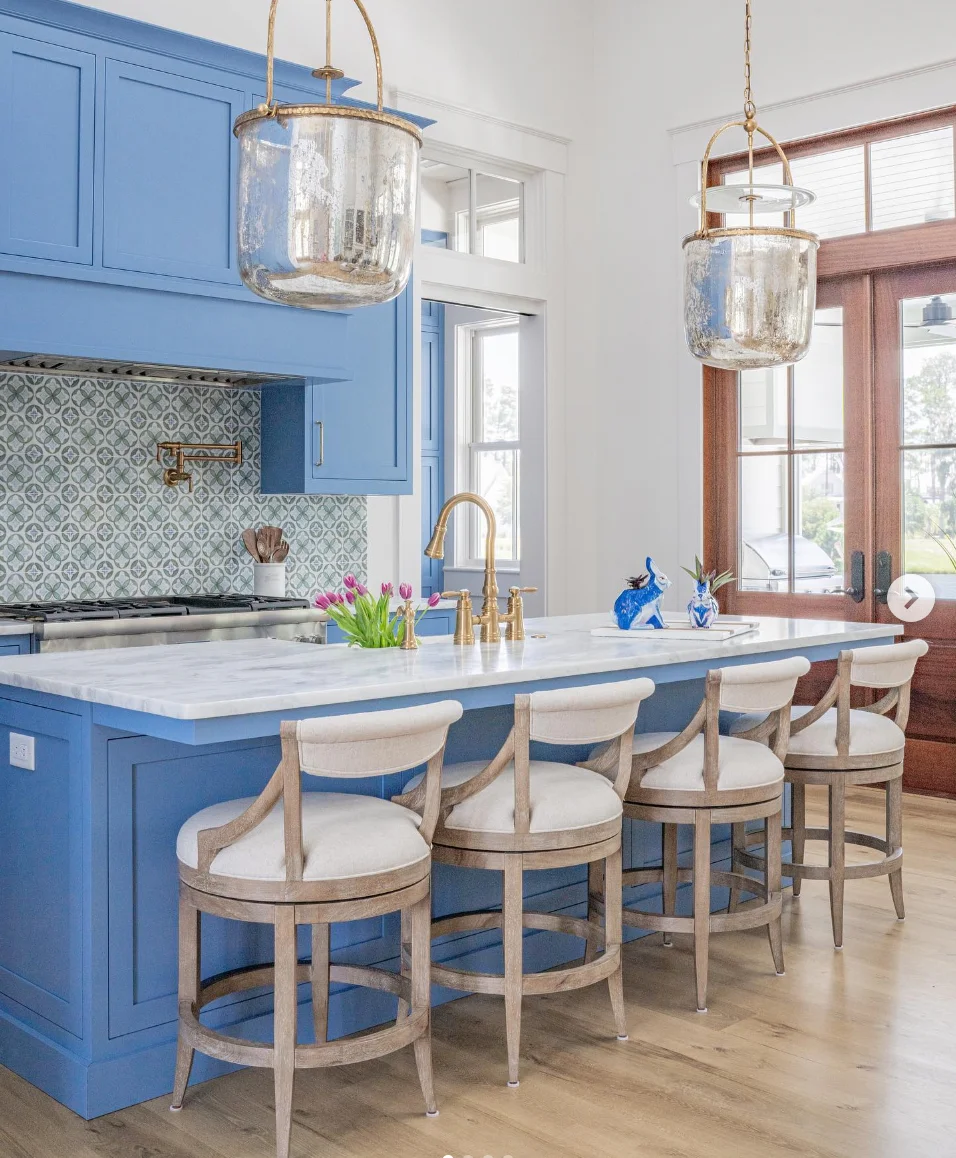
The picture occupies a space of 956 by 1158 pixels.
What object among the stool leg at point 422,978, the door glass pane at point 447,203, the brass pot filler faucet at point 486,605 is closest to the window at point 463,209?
the door glass pane at point 447,203

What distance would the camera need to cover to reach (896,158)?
569 cm

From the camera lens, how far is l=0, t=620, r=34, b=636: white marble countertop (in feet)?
13.6

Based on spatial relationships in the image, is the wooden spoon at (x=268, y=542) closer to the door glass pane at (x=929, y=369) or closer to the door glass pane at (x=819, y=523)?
the door glass pane at (x=819, y=523)

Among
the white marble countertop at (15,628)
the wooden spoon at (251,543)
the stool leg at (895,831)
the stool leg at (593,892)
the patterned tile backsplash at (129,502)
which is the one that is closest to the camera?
the stool leg at (593,892)

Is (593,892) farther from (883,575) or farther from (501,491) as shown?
(501,491)

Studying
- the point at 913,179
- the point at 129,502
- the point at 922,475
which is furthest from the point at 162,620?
the point at 913,179

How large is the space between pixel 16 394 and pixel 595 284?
3332 mm

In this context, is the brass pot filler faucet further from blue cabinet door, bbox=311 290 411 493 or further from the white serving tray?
blue cabinet door, bbox=311 290 411 493

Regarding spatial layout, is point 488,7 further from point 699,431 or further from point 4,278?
point 4,278

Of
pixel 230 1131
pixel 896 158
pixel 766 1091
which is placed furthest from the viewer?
pixel 896 158

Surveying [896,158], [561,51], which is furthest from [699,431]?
[561,51]

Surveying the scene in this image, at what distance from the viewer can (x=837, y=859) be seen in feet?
11.8

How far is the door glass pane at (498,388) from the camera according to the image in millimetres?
8203

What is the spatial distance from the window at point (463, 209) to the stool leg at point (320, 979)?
13.8 ft
